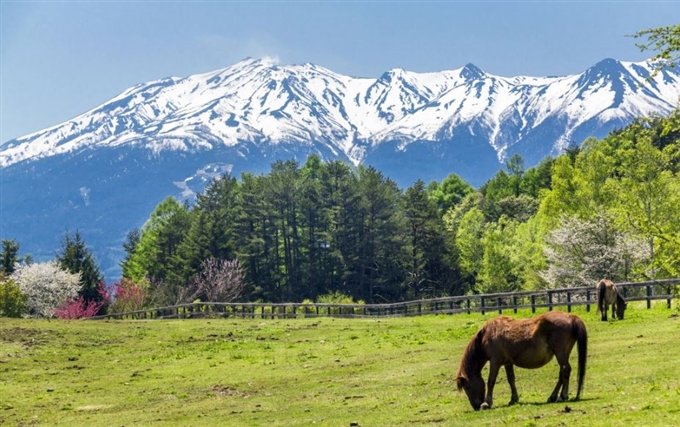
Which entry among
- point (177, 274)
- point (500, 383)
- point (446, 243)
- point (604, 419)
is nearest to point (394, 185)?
point (446, 243)

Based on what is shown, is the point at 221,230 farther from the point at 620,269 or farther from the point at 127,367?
the point at 127,367

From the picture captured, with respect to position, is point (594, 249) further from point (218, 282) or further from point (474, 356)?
point (474, 356)

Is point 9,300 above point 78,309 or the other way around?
above

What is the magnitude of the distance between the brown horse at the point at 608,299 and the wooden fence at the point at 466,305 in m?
2.22

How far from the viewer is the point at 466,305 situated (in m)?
59.8

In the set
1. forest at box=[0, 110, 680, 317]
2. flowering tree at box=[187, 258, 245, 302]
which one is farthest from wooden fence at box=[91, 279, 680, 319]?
forest at box=[0, 110, 680, 317]

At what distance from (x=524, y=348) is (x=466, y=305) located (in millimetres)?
43277

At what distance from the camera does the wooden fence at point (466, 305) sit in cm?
3819

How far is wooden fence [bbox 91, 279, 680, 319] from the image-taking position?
38.2 meters

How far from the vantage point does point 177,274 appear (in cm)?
9438

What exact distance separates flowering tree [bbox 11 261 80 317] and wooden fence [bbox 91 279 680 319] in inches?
771

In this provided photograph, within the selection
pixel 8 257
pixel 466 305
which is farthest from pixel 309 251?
pixel 466 305

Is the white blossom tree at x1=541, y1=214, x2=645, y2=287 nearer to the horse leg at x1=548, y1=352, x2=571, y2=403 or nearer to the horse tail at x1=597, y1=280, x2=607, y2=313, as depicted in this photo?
the horse tail at x1=597, y1=280, x2=607, y2=313

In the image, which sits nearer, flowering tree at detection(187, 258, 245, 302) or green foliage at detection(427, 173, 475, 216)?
flowering tree at detection(187, 258, 245, 302)
